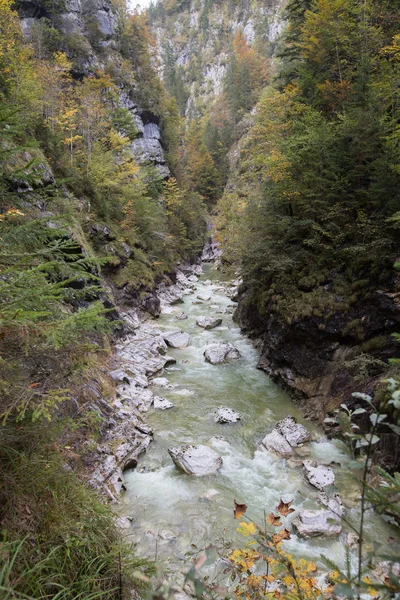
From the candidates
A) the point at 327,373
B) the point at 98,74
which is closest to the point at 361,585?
the point at 327,373

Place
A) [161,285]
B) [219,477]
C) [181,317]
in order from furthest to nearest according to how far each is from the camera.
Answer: [161,285], [181,317], [219,477]

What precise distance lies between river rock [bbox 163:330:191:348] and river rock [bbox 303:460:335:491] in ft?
25.4

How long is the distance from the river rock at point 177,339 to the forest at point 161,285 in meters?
1.54

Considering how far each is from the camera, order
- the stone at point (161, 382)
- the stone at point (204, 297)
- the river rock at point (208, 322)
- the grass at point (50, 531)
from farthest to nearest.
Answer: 1. the stone at point (204, 297)
2. the river rock at point (208, 322)
3. the stone at point (161, 382)
4. the grass at point (50, 531)

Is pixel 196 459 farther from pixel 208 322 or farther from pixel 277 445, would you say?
pixel 208 322

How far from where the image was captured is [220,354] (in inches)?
468

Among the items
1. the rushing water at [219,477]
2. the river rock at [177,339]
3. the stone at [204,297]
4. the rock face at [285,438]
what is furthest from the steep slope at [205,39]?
the rock face at [285,438]

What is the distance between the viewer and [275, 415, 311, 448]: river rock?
723 cm

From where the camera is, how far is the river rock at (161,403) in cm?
871

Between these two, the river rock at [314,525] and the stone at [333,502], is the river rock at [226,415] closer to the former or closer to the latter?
the stone at [333,502]

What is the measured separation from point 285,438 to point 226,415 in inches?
64.7

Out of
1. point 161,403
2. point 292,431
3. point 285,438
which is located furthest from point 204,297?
point 285,438

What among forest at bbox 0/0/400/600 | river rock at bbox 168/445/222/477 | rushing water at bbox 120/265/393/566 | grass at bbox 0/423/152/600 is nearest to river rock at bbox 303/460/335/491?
rushing water at bbox 120/265/393/566

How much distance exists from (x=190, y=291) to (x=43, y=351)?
19836 millimetres
